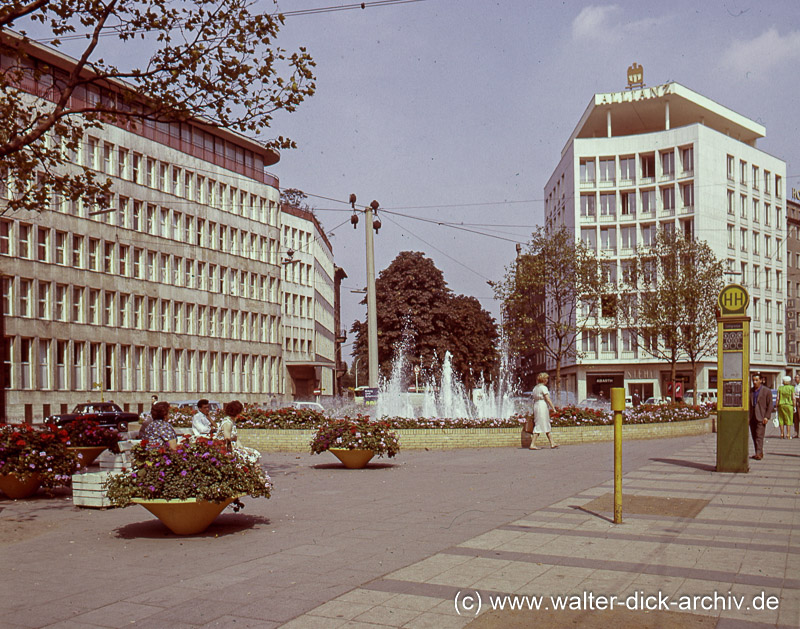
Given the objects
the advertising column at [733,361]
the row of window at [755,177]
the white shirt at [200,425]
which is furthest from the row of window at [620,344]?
the white shirt at [200,425]

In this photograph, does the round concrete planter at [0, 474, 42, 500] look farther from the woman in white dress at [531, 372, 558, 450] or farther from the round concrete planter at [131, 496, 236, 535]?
the woman in white dress at [531, 372, 558, 450]

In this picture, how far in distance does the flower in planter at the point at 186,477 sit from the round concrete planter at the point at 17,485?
15.6 feet

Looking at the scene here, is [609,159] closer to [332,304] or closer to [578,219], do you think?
[578,219]

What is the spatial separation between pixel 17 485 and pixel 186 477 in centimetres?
572

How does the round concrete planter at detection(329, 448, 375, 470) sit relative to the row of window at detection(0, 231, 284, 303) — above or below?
below

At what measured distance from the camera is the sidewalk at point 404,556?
6645mm

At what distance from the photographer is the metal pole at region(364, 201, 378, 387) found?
91.2ft

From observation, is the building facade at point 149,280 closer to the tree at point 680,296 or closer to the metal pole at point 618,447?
the tree at point 680,296

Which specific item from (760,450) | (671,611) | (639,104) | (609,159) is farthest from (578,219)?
(671,611)

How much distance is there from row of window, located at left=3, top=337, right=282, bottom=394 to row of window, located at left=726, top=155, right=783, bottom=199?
40.5 metres

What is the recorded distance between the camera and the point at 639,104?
8044 cm

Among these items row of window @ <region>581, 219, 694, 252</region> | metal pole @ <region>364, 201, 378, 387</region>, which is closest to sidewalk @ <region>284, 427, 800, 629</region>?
metal pole @ <region>364, 201, 378, 387</region>

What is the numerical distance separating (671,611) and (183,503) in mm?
5228

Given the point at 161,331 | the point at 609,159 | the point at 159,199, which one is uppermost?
the point at 609,159
